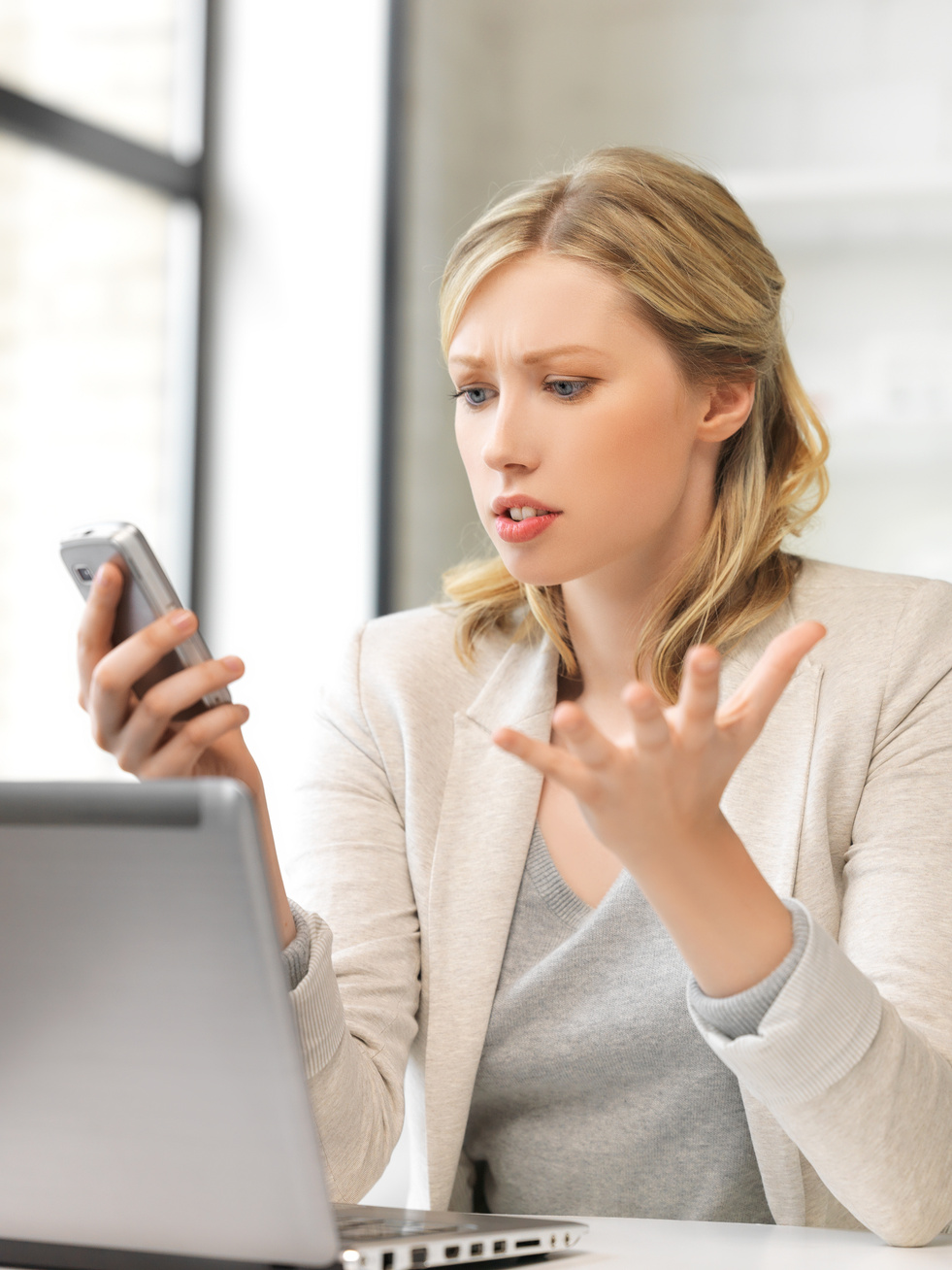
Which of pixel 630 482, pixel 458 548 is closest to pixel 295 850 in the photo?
pixel 630 482

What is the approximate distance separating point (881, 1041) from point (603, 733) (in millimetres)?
360

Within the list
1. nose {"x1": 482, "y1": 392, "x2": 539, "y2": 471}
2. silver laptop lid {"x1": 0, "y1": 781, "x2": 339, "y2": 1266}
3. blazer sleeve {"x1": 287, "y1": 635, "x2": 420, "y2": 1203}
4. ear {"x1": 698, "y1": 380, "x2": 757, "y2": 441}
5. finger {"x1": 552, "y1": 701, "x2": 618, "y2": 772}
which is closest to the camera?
silver laptop lid {"x1": 0, "y1": 781, "x2": 339, "y2": 1266}

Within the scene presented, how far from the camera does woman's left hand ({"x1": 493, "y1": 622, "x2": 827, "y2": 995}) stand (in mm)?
674

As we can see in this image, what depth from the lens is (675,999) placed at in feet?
3.79

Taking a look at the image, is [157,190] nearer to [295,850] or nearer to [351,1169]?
[295,850]

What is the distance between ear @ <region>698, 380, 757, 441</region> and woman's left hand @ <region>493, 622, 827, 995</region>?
1.93 ft

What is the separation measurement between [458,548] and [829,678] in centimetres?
173

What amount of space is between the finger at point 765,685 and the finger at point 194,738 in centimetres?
36

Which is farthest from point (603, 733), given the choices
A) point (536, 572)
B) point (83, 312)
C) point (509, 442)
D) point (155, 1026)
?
point (83, 312)

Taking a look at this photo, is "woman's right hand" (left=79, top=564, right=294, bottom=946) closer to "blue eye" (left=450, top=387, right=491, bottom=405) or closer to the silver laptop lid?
the silver laptop lid

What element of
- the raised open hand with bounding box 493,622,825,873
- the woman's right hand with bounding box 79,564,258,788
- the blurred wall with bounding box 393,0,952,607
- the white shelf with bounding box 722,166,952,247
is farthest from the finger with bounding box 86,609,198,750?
the white shelf with bounding box 722,166,952,247

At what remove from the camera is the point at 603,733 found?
3.60 ft

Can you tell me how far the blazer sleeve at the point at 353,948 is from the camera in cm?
100

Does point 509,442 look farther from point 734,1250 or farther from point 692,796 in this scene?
point 734,1250
